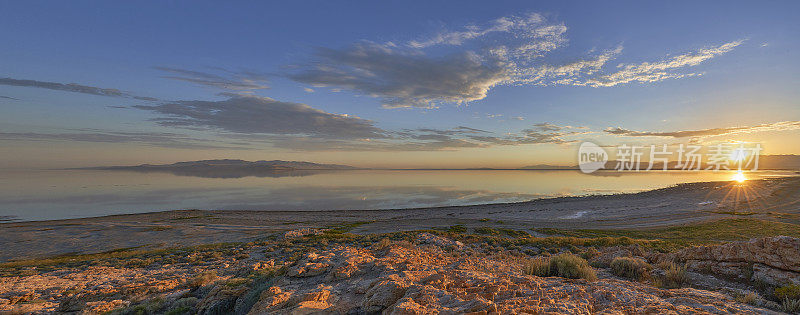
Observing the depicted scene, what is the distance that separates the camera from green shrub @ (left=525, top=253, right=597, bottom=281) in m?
7.40

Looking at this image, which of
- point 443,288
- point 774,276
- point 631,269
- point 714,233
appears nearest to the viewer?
point 443,288

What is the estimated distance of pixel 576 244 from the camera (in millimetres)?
16719

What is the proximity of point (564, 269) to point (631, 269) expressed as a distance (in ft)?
8.63

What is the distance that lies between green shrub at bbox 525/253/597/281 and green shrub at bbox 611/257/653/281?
1.50m

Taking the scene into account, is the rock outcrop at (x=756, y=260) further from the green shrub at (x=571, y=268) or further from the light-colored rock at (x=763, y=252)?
the green shrub at (x=571, y=268)

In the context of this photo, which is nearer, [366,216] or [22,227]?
[22,227]

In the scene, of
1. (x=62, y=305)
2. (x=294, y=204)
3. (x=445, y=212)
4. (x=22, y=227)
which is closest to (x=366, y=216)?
(x=445, y=212)

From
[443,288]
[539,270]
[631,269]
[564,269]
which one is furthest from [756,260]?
[443,288]

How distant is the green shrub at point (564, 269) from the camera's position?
740 centimetres

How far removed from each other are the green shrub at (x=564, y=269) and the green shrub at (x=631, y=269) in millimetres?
1504

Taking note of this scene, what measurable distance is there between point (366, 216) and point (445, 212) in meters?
12.2

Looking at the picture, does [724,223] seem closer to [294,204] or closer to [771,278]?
[771,278]

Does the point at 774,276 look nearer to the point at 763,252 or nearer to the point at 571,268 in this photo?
the point at 763,252

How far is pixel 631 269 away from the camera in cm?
859
